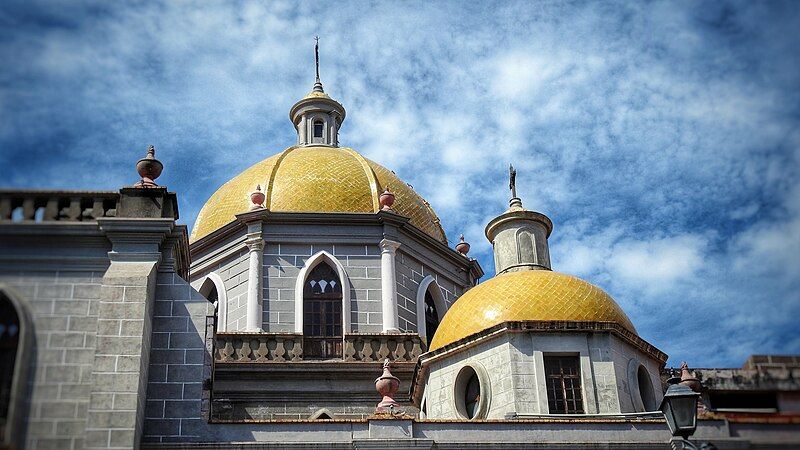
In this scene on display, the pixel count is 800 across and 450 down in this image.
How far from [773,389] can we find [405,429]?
25.8 feet

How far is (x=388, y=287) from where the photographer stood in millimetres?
31031

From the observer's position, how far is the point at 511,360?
23828 millimetres

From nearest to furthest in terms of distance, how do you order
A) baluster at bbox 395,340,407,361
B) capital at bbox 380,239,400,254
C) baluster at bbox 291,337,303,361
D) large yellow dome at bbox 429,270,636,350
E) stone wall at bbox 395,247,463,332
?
large yellow dome at bbox 429,270,636,350
baluster at bbox 291,337,303,361
baluster at bbox 395,340,407,361
stone wall at bbox 395,247,463,332
capital at bbox 380,239,400,254

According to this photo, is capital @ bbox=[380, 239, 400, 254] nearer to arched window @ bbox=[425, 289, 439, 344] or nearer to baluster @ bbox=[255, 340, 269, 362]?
arched window @ bbox=[425, 289, 439, 344]

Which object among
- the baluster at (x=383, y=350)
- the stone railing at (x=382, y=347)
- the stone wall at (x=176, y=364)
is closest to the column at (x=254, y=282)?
the stone railing at (x=382, y=347)

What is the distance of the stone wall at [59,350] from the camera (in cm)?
1698

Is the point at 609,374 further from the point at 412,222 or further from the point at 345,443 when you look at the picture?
the point at 412,222

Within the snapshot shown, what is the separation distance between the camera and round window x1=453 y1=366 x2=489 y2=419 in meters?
24.0

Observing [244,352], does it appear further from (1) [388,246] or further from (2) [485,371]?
(2) [485,371]

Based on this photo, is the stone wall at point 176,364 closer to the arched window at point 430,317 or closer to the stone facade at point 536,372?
the stone facade at point 536,372

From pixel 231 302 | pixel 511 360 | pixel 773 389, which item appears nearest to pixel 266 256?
pixel 231 302

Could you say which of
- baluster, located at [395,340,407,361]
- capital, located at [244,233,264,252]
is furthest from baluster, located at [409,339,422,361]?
capital, located at [244,233,264,252]

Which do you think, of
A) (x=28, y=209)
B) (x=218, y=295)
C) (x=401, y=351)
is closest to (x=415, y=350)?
(x=401, y=351)

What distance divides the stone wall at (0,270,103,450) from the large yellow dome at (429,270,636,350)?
9059 millimetres
